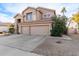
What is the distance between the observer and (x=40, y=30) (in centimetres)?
371

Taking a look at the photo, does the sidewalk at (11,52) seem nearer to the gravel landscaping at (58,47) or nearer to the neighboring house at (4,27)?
the gravel landscaping at (58,47)

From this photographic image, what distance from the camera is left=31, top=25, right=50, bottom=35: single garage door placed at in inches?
142

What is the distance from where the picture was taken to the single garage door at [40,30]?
3613 mm

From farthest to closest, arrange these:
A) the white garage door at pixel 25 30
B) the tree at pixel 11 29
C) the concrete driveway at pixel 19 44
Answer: the white garage door at pixel 25 30, the tree at pixel 11 29, the concrete driveway at pixel 19 44

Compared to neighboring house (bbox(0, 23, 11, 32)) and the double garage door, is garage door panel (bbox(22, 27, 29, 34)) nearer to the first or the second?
the double garage door

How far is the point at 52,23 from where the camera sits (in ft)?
11.6

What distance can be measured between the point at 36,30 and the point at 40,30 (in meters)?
0.12

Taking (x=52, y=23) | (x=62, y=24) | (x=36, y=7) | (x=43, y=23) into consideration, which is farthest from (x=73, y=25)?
(x=36, y=7)

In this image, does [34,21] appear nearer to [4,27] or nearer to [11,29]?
[11,29]

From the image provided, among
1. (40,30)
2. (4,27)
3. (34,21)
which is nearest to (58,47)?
(40,30)

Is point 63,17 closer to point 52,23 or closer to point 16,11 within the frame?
point 52,23

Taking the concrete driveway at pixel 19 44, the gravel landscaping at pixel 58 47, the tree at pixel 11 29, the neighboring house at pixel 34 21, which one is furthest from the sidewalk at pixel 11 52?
the neighboring house at pixel 34 21

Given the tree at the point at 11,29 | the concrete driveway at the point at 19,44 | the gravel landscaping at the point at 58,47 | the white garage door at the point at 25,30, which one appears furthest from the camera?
the white garage door at the point at 25,30

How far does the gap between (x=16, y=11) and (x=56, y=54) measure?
5.11 feet
